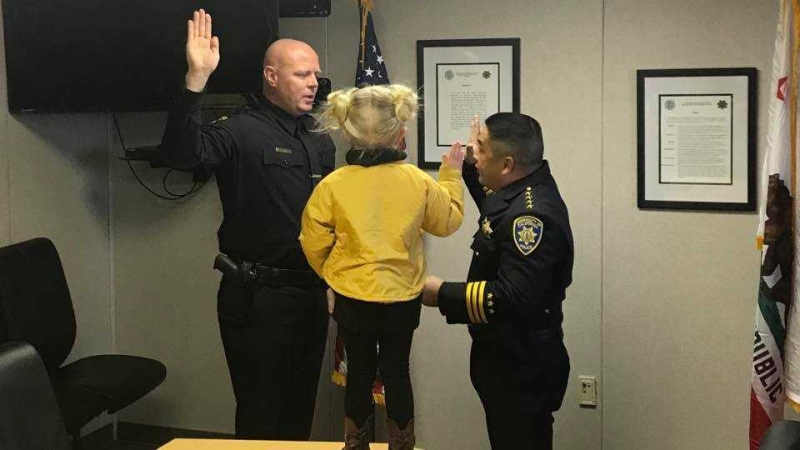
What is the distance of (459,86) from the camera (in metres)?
3.41

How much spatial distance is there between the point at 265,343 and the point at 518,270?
971 millimetres

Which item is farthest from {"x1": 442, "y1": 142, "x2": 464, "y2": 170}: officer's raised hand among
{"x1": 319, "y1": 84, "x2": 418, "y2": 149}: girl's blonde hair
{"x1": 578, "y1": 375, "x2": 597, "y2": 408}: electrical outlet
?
{"x1": 578, "y1": 375, "x2": 597, "y2": 408}: electrical outlet

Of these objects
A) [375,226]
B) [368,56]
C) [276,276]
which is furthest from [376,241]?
[368,56]

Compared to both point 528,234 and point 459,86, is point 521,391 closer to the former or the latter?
point 528,234

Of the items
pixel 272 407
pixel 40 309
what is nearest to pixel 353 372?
pixel 272 407

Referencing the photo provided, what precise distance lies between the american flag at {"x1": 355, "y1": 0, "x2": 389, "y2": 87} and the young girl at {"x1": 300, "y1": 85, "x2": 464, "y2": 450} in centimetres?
131

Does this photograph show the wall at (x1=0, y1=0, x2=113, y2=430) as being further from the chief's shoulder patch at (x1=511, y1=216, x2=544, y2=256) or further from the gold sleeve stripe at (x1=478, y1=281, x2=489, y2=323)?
the chief's shoulder patch at (x1=511, y1=216, x2=544, y2=256)

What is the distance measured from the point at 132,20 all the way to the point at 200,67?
3.08ft

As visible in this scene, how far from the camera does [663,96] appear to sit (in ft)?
10.5

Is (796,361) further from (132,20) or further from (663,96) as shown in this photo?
(132,20)

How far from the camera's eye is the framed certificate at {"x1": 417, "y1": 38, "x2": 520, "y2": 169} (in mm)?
3354

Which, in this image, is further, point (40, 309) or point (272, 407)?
point (40, 309)

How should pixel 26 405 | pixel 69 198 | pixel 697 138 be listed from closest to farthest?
pixel 26 405
pixel 697 138
pixel 69 198

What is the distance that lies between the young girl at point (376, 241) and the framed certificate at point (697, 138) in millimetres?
1534
